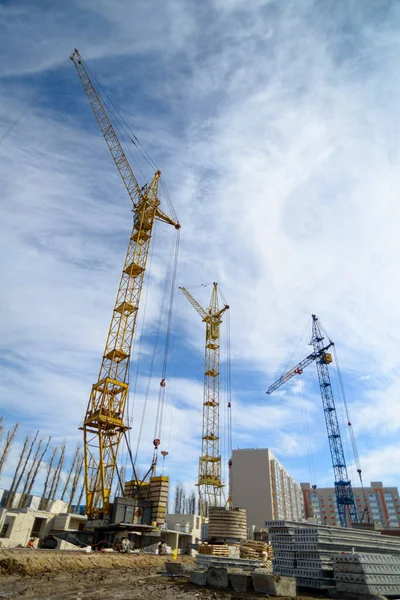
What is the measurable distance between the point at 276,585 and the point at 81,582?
6.26 meters

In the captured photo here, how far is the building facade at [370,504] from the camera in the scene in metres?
103

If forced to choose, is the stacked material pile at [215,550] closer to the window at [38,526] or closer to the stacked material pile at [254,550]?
the stacked material pile at [254,550]

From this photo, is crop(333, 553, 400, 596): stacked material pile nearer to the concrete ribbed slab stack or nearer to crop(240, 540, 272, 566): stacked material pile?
the concrete ribbed slab stack

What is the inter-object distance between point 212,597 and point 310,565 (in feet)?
9.76

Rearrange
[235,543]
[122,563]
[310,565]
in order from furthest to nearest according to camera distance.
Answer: [235,543]
[122,563]
[310,565]

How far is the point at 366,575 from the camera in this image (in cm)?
879

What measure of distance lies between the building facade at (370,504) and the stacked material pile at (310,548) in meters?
107

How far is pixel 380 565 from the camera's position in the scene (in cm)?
931

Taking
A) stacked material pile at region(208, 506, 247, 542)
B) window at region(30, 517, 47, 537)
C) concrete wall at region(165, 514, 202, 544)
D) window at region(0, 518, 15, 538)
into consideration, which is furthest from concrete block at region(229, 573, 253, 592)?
concrete wall at region(165, 514, 202, 544)

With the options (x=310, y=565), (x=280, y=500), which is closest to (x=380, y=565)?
→ (x=310, y=565)

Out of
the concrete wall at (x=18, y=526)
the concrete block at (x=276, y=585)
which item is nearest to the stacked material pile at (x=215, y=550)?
the concrete wall at (x=18, y=526)

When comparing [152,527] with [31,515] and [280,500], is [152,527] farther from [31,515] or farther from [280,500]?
[280,500]

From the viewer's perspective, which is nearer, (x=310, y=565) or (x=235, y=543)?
(x=310, y=565)

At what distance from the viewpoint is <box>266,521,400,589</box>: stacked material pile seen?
9703 mm
